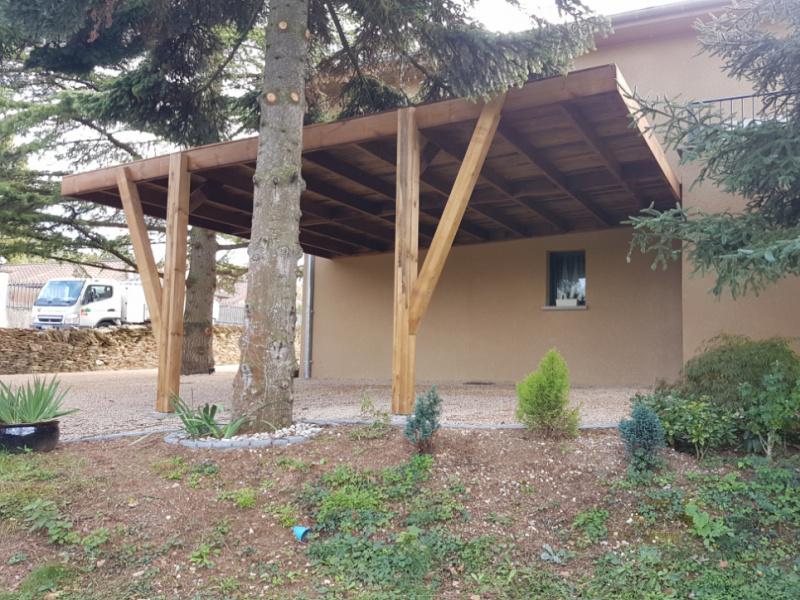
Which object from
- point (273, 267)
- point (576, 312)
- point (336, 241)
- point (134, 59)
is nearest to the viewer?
point (273, 267)

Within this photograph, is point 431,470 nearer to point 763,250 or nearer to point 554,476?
point 554,476

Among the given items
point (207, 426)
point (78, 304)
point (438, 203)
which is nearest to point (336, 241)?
point (438, 203)

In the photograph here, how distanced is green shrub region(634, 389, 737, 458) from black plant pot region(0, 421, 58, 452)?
15.8 ft

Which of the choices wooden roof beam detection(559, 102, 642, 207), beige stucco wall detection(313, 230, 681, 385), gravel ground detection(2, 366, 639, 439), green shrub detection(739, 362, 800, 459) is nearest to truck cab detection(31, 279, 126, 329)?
gravel ground detection(2, 366, 639, 439)

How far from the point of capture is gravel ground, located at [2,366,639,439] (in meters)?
6.18

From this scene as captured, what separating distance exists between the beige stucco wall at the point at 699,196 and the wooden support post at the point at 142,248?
230 inches

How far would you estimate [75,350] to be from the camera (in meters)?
15.8

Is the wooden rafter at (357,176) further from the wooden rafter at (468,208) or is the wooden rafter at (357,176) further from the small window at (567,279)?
the small window at (567,279)

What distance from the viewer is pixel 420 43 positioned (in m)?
6.56

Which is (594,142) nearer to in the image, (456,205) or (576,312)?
(456,205)

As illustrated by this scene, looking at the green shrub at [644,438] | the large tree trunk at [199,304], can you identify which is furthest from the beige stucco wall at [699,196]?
the large tree trunk at [199,304]

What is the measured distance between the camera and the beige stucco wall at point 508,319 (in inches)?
408

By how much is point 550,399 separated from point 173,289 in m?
4.55

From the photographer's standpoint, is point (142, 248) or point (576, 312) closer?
point (142, 248)
